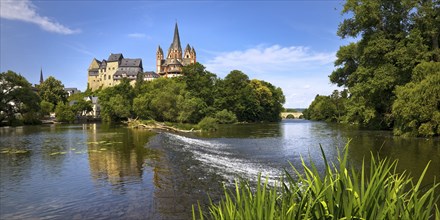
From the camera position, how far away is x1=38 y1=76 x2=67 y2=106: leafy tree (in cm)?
10950

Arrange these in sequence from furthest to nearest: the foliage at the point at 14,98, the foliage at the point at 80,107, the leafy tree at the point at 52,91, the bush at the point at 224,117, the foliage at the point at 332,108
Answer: the leafy tree at the point at 52,91 < the foliage at the point at 80,107 < the foliage at the point at 332,108 < the bush at the point at 224,117 < the foliage at the point at 14,98

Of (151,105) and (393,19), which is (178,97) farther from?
(393,19)

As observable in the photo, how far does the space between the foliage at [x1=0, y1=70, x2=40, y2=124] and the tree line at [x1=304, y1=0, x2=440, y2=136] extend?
6435cm

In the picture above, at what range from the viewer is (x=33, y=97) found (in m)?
70.4

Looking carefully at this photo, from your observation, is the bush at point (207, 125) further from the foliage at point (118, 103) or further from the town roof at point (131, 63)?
the town roof at point (131, 63)

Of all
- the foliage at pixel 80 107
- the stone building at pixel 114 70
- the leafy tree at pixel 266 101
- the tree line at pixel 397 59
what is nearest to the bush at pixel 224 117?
the leafy tree at pixel 266 101

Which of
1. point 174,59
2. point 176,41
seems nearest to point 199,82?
point 174,59

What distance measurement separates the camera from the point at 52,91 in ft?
366

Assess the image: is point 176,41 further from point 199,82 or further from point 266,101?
point 199,82

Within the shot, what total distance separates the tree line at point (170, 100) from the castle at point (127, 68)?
40681 mm

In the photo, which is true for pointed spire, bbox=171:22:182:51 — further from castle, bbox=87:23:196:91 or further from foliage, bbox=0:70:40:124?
foliage, bbox=0:70:40:124

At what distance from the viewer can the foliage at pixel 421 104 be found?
90.3ft

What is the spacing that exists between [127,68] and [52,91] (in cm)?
4788

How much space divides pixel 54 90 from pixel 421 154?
116414mm
